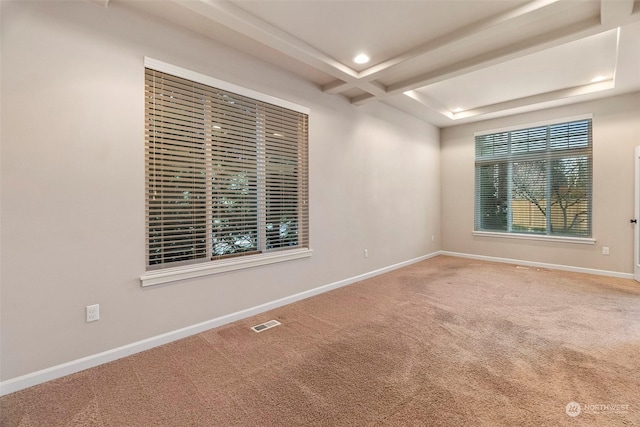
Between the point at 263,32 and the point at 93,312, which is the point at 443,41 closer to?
the point at 263,32

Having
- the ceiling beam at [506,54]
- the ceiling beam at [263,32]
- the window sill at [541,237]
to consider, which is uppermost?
the ceiling beam at [506,54]

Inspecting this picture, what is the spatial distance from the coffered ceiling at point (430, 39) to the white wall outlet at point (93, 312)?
7.45 ft

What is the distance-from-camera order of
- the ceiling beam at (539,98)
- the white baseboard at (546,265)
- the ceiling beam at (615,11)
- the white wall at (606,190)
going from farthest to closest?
the white baseboard at (546,265), the white wall at (606,190), the ceiling beam at (539,98), the ceiling beam at (615,11)

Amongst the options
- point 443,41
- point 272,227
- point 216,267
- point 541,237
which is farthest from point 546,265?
point 216,267

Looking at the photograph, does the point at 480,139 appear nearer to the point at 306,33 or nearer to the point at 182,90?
the point at 306,33

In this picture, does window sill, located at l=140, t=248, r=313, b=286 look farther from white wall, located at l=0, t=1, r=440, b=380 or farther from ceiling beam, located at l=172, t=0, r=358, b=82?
ceiling beam, located at l=172, t=0, r=358, b=82

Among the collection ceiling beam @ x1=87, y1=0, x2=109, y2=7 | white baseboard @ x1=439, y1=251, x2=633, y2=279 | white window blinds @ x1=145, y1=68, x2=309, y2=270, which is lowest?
white baseboard @ x1=439, y1=251, x2=633, y2=279

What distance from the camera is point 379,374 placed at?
203cm

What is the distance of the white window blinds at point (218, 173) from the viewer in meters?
2.47

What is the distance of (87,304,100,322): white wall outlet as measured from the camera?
7.00 ft

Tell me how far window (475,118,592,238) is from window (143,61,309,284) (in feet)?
13.8

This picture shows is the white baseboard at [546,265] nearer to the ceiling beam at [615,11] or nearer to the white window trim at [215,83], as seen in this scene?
the ceiling beam at [615,11]

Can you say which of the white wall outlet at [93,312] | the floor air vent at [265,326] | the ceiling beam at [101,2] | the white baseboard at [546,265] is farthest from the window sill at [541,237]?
the ceiling beam at [101,2]

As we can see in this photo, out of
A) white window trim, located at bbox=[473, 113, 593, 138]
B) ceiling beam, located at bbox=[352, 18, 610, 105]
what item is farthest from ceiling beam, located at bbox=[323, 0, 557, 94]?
white window trim, located at bbox=[473, 113, 593, 138]
